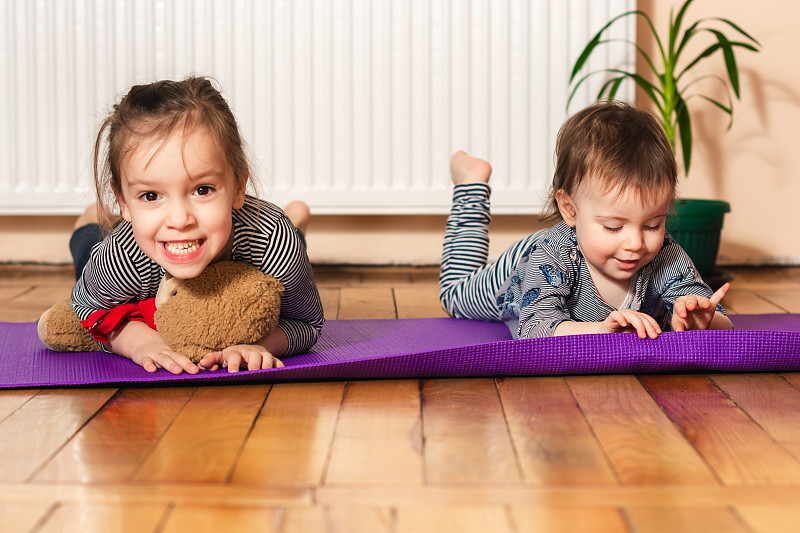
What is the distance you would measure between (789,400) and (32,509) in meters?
0.84

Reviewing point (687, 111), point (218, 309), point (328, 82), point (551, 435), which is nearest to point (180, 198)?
point (218, 309)

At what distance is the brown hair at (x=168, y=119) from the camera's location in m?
1.03

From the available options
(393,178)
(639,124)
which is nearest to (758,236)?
(393,178)

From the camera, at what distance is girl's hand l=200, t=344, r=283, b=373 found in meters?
1.08

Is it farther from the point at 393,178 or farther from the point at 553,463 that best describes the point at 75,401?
the point at 393,178

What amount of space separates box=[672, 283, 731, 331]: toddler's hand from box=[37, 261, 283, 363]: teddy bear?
562 mm

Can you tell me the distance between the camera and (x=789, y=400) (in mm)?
1008

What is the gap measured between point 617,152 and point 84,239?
3.34 ft

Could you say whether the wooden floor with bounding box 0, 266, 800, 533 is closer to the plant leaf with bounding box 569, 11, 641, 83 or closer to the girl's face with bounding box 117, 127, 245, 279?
the girl's face with bounding box 117, 127, 245, 279

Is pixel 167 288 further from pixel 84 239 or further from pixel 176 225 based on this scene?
pixel 84 239

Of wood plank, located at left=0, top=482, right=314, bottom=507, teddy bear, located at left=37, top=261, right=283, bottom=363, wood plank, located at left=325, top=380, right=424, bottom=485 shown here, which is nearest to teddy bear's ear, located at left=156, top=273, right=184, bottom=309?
teddy bear, located at left=37, top=261, right=283, bottom=363

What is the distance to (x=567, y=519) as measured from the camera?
68cm

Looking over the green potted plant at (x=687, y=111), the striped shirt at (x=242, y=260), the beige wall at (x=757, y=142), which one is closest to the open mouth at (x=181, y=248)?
the striped shirt at (x=242, y=260)

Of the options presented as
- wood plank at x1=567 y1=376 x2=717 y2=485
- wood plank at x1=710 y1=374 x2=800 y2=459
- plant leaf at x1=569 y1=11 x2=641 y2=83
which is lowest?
wood plank at x1=567 y1=376 x2=717 y2=485
